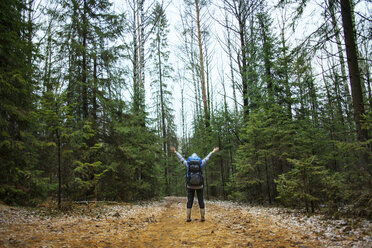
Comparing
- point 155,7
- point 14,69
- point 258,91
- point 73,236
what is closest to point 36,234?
point 73,236

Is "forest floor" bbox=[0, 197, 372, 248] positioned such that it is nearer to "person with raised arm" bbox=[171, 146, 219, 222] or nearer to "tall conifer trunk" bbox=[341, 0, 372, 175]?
"person with raised arm" bbox=[171, 146, 219, 222]

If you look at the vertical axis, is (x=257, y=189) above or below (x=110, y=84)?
below

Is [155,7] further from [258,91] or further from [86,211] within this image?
[86,211]

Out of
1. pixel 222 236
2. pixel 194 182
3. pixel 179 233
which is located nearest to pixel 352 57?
pixel 194 182

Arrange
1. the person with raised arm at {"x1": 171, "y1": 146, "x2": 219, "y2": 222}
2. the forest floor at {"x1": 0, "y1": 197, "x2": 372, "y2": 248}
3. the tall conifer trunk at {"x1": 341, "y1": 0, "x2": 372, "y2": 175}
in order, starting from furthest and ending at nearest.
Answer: the person with raised arm at {"x1": 171, "y1": 146, "x2": 219, "y2": 222}
the tall conifer trunk at {"x1": 341, "y1": 0, "x2": 372, "y2": 175}
the forest floor at {"x1": 0, "y1": 197, "x2": 372, "y2": 248}

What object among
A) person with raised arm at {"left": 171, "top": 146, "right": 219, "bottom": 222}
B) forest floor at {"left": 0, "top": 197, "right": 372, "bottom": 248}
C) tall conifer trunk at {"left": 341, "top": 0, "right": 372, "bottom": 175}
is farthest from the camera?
person with raised arm at {"left": 171, "top": 146, "right": 219, "bottom": 222}

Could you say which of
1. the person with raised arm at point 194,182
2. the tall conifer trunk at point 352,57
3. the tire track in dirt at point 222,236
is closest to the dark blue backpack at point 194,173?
the person with raised arm at point 194,182

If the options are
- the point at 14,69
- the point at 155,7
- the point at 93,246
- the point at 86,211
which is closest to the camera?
the point at 93,246

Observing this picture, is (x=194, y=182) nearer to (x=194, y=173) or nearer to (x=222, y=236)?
(x=194, y=173)

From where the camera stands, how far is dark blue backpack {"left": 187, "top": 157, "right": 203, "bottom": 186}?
6.57 meters

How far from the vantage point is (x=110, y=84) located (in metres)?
11.7

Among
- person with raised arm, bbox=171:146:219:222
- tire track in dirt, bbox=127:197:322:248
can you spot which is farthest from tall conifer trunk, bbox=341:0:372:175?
person with raised arm, bbox=171:146:219:222

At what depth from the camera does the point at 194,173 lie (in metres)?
6.66

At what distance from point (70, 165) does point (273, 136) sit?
8.68m
